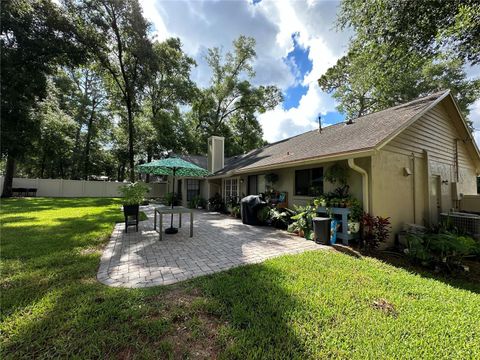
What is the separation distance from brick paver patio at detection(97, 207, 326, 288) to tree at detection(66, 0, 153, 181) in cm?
908

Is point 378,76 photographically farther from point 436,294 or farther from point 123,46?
point 123,46

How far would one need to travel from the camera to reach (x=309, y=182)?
7699 millimetres

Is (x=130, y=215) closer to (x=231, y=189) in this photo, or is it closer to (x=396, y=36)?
(x=231, y=189)

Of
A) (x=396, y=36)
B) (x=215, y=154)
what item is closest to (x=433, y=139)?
(x=396, y=36)

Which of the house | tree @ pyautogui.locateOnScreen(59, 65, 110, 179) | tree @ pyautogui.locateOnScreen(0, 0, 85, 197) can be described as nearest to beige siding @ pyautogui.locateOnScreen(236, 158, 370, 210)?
the house

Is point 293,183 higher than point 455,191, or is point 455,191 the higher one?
point 293,183

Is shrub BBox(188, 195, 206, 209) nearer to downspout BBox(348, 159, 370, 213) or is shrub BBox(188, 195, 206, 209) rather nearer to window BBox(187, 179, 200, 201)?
window BBox(187, 179, 200, 201)

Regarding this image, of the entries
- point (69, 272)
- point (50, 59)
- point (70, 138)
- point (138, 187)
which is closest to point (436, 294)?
point (69, 272)

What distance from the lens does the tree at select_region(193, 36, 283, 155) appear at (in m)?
22.6

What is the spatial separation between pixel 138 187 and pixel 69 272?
364cm

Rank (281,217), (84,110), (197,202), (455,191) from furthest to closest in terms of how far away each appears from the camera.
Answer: (84,110) < (197,202) < (455,191) < (281,217)

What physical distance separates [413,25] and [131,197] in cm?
1099

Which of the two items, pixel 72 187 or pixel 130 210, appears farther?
pixel 72 187

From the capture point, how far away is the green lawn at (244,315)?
2.05m
